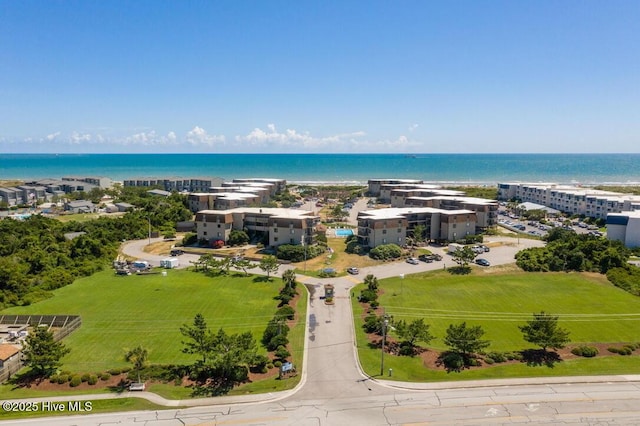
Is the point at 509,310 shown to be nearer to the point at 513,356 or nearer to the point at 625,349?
the point at 625,349

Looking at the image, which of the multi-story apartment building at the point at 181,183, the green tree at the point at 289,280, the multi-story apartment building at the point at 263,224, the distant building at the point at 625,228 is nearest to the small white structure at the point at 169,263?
the multi-story apartment building at the point at 263,224

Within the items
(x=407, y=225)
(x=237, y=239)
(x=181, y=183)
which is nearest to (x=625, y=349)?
(x=407, y=225)

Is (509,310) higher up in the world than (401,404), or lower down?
higher up

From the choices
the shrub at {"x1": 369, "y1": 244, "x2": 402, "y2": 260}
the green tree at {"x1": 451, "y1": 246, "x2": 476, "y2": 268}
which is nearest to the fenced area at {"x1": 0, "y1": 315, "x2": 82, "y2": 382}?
the shrub at {"x1": 369, "y1": 244, "x2": 402, "y2": 260}

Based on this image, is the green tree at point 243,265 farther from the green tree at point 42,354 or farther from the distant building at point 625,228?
the distant building at point 625,228

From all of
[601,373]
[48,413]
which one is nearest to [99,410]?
[48,413]

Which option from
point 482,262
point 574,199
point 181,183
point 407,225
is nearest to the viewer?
point 482,262

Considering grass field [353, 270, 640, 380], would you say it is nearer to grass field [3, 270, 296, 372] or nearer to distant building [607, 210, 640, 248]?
grass field [3, 270, 296, 372]

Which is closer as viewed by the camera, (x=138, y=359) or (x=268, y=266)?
(x=138, y=359)
